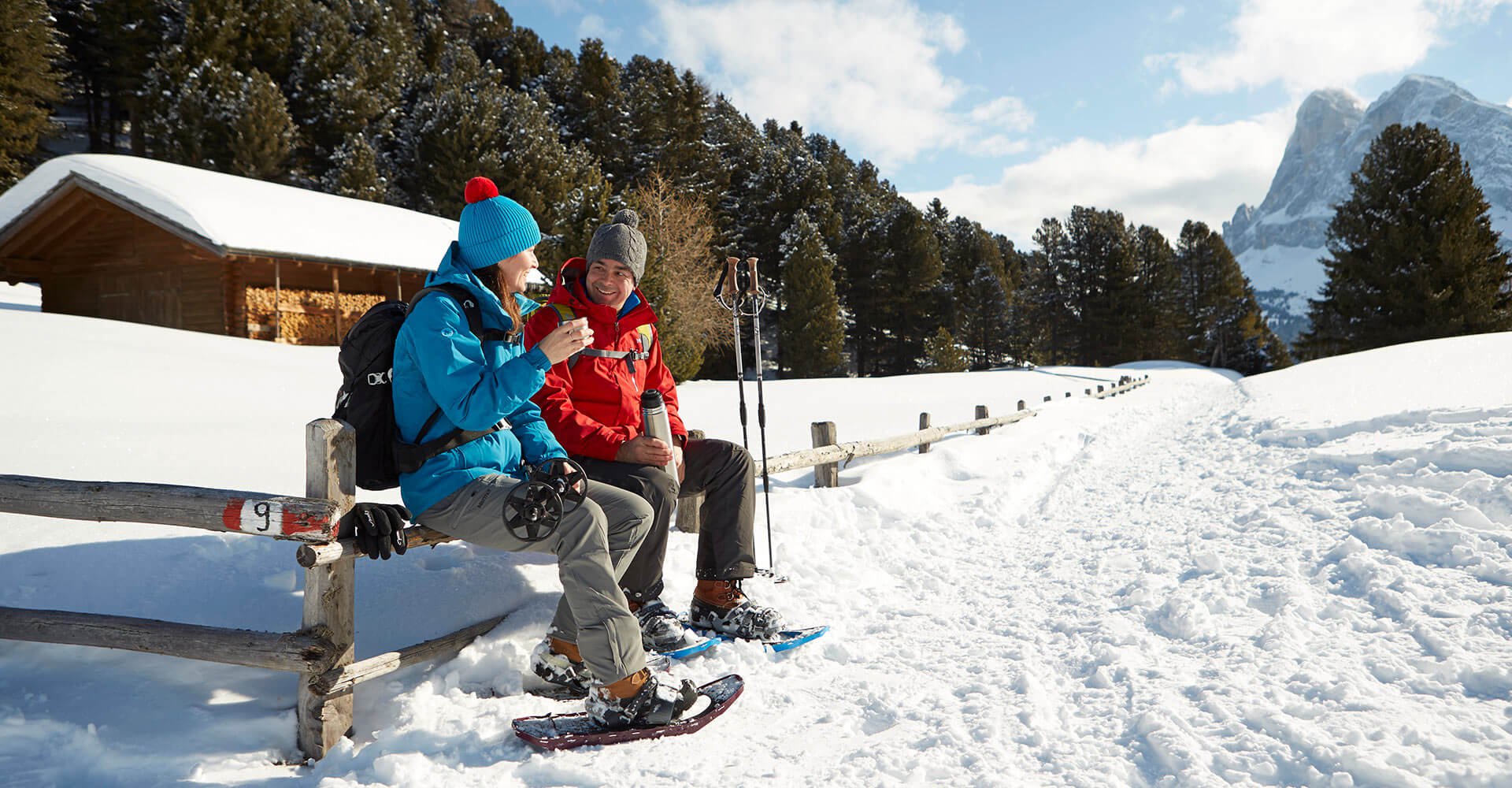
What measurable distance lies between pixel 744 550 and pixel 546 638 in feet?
3.76

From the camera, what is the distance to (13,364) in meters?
10.0

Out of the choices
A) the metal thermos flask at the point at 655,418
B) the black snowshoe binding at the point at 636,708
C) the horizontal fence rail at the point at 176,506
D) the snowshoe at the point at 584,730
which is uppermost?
the metal thermos flask at the point at 655,418

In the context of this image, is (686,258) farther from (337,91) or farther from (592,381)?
(592,381)

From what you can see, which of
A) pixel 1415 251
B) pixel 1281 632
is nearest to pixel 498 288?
pixel 1281 632

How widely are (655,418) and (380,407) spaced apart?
1.27 m

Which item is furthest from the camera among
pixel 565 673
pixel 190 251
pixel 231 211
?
pixel 190 251

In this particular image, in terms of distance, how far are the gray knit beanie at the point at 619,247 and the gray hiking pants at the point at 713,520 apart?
1024 mm

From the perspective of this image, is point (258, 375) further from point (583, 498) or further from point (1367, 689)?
point (1367, 689)

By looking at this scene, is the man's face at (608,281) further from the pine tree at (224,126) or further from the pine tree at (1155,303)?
the pine tree at (1155,303)

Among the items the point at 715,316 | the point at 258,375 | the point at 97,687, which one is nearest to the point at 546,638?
the point at 97,687

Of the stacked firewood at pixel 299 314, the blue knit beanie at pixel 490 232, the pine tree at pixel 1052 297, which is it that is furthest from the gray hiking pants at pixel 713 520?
the pine tree at pixel 1052 297

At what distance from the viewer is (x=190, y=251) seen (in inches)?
744

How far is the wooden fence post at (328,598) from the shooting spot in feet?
9.25

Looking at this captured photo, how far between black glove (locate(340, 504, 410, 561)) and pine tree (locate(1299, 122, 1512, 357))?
44.0m
